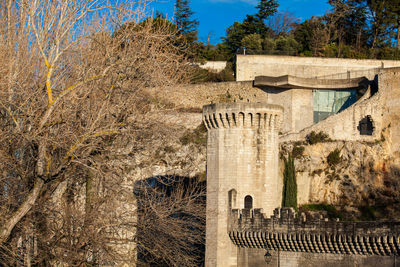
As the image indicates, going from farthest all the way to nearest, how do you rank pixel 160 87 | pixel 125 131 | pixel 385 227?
pixel 160 87
pixel 125 131
pixel 385 227

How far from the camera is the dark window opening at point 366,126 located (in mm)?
Answer: 44562

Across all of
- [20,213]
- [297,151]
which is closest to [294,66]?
[297,151]

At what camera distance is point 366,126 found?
4475 cm

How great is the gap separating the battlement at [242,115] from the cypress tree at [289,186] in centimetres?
1366

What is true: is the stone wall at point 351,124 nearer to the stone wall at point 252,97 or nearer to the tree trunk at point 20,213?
the stone wall at point 252,97

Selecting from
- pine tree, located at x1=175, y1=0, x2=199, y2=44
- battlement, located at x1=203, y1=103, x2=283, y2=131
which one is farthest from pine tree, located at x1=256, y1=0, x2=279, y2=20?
battlement, located at x1=203, y1=103, x2=283, y2=131

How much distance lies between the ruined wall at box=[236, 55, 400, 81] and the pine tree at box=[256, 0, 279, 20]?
1610 cm

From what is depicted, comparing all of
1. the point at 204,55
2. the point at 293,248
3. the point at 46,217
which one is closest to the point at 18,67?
the point at 46,217

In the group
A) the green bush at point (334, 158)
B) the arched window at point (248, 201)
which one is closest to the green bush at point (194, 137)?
the green bush at point (334, 158)

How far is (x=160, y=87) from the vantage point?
2553cm

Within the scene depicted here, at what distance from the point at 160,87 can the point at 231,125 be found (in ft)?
10.6

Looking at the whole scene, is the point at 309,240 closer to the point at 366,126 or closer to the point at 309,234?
the point at 309,234

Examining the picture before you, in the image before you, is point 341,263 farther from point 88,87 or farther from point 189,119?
point 189,119

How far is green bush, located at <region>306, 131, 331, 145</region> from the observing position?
143 feet
